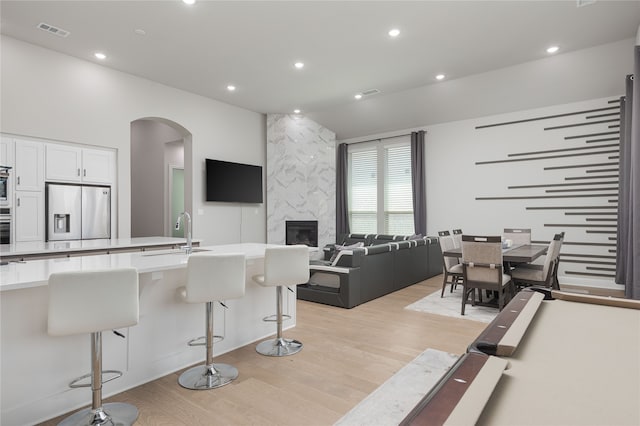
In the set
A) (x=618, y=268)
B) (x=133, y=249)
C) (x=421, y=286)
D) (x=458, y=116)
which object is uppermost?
(x=458, y=116)

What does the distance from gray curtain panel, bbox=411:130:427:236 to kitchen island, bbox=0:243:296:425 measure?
520 cm

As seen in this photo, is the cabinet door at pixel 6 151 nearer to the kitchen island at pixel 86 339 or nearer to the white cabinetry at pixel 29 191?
the white cabinetry at pixel 29 191

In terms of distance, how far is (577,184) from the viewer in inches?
235

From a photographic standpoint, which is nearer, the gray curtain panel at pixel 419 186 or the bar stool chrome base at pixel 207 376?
the bar stool chrome base at pixel 207 376

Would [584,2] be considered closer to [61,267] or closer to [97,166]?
[61,267]

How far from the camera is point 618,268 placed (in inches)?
214

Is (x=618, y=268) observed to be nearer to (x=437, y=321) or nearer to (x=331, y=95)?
(x=437, y=321)

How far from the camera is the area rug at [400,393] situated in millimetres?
2030

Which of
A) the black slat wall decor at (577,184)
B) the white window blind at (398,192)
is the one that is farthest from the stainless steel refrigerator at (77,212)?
the black slat wall decor at (577,184)

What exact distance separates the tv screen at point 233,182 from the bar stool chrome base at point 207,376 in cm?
459

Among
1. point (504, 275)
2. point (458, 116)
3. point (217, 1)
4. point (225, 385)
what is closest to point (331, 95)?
point (458, 116)

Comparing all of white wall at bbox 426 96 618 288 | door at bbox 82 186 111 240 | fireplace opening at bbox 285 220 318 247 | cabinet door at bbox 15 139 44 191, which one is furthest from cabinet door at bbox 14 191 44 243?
white wall at bbox 426 96 618 288

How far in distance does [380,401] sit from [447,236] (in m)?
3.66

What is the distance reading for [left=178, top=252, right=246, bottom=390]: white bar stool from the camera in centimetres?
239
